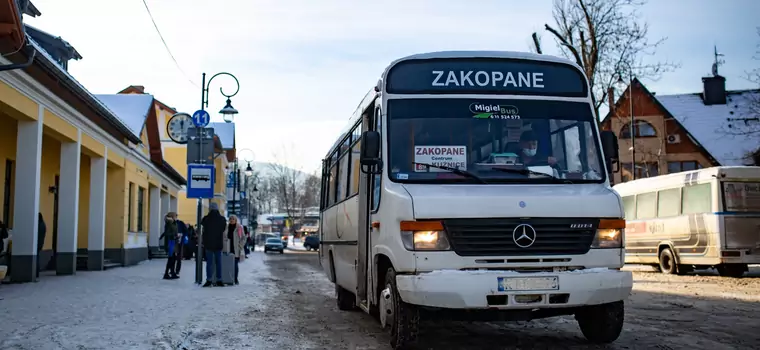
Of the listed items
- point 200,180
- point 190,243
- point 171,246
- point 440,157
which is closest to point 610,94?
point 200,180

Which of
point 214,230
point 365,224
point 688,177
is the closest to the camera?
point 365,224

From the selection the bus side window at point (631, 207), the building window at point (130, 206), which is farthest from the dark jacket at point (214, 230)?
the bus side window at point (631, 207)

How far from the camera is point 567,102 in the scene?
7738 millimetres

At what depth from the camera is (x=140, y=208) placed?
31250mm

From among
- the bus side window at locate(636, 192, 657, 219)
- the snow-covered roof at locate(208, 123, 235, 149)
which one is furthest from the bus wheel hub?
the snow-covered roof at locate(208, 123, 235, 149)

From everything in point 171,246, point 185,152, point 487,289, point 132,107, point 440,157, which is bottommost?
point 487,289

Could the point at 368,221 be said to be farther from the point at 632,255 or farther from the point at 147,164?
the point at 147,164

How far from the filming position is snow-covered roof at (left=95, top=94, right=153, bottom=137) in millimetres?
28969

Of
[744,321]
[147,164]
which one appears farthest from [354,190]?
[147,164]

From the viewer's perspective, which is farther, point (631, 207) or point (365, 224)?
point (631, 207)

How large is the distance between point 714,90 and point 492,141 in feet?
175

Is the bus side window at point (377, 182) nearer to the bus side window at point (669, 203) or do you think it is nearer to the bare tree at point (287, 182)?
the bus side window at point (669, 203)

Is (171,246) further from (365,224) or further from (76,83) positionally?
(365,224)

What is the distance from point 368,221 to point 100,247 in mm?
17088
